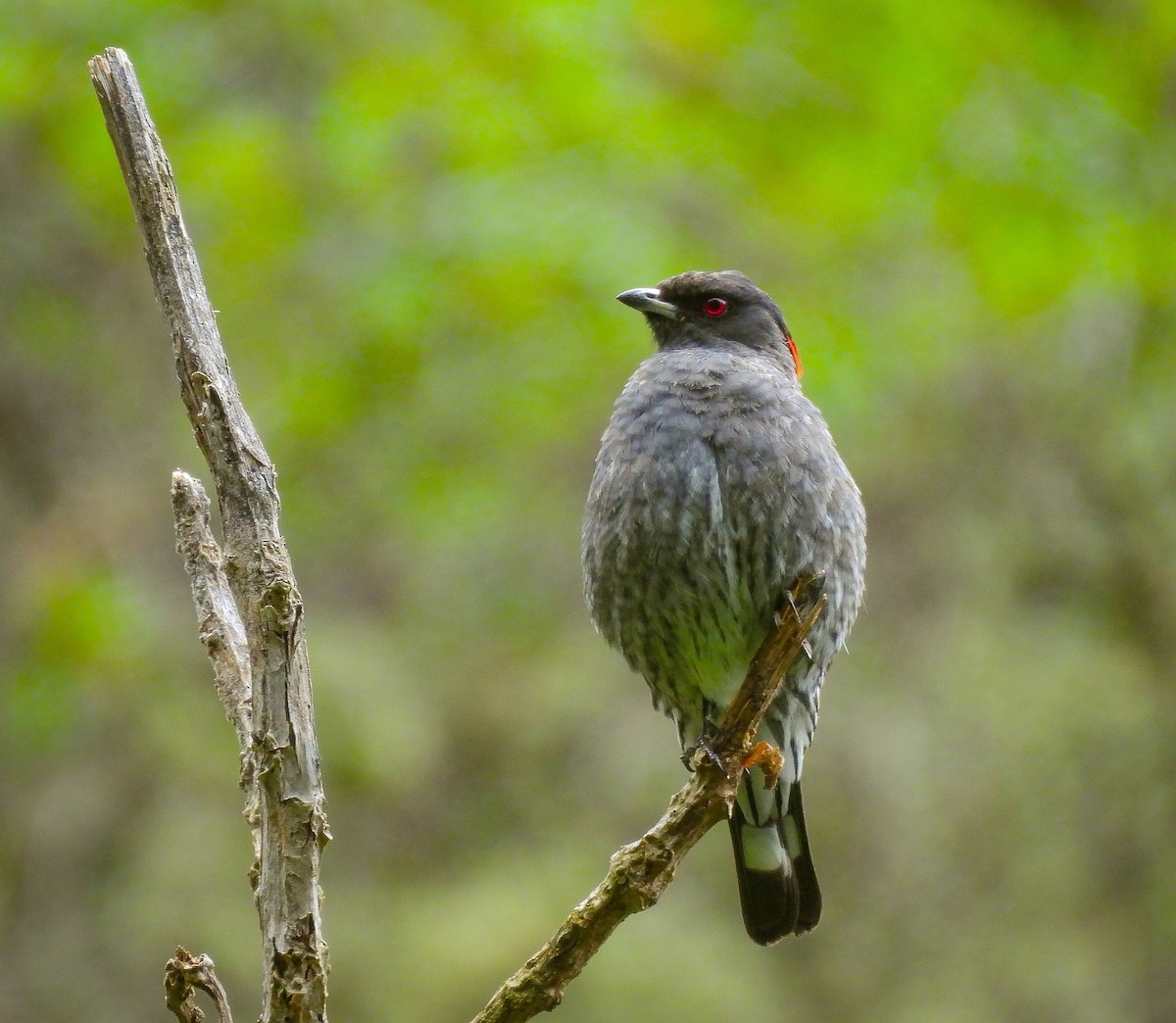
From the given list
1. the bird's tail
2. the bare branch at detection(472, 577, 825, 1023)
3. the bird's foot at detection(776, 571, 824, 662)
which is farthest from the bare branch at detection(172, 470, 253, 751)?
the bird's tail

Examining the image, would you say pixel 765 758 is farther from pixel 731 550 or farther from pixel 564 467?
pixel 564 467

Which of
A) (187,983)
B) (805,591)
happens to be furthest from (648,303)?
(187,983)

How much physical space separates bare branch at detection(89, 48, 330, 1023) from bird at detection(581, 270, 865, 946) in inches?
68.8

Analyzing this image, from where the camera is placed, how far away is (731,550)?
4.25m

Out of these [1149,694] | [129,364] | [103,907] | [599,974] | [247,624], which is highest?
[129,364]

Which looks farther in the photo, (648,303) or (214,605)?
(648,303)

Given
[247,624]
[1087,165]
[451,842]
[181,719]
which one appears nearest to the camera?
[247,624]

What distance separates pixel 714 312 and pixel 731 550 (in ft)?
3.99

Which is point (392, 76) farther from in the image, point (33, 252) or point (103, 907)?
point (103, 907)

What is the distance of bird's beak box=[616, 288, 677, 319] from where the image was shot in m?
5.13

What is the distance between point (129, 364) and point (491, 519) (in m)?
2.64

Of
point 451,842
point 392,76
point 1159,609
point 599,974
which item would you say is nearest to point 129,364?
point 392,76

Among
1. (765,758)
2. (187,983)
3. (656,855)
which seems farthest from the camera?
(765,758)

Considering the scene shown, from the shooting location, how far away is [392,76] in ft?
22.1
